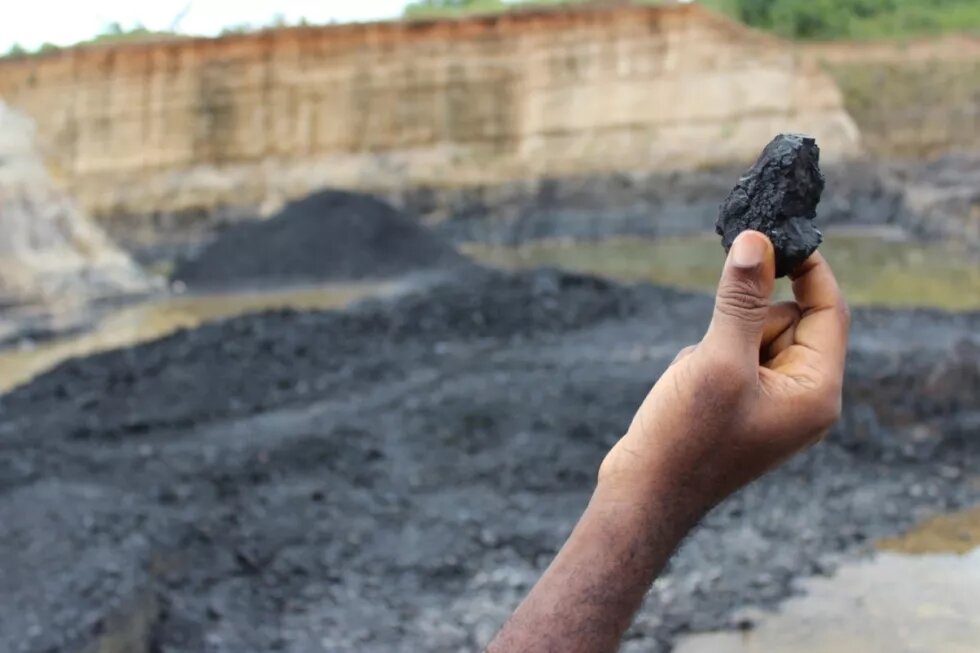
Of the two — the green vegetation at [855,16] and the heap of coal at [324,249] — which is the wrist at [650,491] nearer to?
the heap of coal at [324,249]

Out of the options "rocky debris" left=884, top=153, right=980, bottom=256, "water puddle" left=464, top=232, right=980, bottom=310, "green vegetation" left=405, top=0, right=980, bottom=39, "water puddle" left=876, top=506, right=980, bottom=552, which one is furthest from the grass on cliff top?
"water puddle" left=876, top=506, right=980, bottom=552

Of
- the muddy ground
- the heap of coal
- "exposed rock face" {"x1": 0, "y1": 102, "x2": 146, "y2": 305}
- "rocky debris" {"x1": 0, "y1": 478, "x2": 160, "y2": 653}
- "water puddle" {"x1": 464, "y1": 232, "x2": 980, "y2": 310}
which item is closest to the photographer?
"rocky debris" {"x1": 0, "y1": 478, "x2": 160, "y2": 653}

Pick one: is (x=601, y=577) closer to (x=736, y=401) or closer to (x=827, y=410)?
(x=736, y=401)

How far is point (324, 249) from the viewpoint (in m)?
17.7

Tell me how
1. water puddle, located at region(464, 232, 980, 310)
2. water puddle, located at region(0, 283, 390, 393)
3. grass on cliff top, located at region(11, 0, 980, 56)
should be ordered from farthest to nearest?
grass on cliff top, located at region(11, 0, 980, 56), water puddle, located at region(464, 232, 980, 310), water puddle, located at region(0, 283, 390, 393)

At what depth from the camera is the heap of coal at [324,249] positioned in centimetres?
1723

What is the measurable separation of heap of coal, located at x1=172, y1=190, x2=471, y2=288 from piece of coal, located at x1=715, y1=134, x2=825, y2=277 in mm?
14686

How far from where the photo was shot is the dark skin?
5.48ft

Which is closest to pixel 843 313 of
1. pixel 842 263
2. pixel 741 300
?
pixel 741 300

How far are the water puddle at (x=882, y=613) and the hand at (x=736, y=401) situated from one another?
2669 mm

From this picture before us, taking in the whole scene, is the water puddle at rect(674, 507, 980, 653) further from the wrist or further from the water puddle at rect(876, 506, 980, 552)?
the wrist

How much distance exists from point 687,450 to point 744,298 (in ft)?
0.91

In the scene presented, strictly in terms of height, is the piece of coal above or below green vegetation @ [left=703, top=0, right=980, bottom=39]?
below

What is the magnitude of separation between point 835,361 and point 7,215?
1511cm
